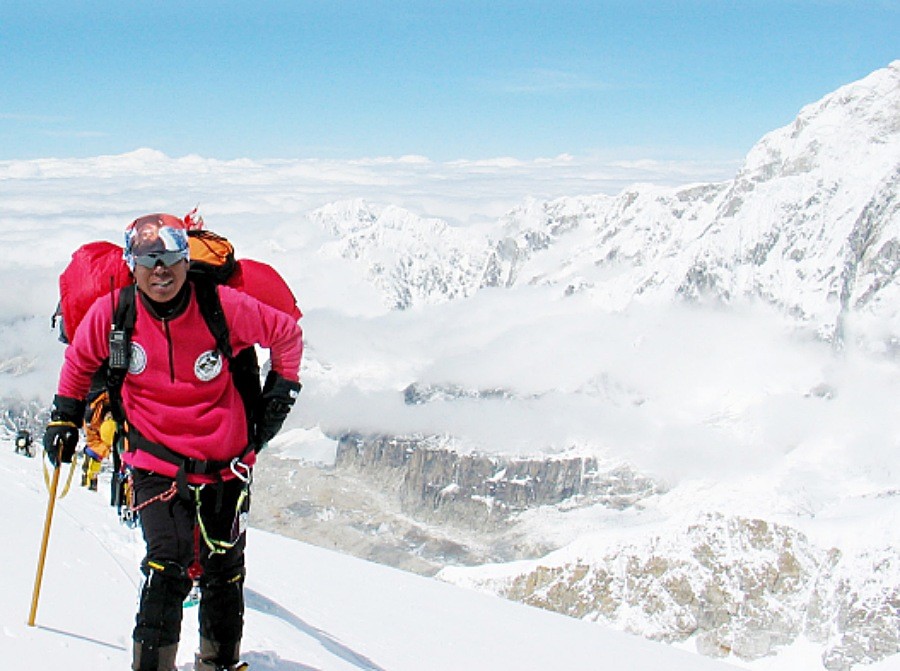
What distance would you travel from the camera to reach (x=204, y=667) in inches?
271

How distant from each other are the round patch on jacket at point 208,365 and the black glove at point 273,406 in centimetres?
54

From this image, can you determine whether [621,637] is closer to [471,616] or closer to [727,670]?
[727,670]

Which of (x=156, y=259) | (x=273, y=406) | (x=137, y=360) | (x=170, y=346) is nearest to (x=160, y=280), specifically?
(x=156, y=259)

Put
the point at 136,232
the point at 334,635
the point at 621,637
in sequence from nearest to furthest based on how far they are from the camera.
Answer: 1. the point at 136,232
2. the point at 334,635
3. the point at 621,637

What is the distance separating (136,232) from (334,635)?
7170mm

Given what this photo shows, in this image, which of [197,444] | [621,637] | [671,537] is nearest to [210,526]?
[197,444]

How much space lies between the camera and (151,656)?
6.33 metres

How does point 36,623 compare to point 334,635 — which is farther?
point 334,635

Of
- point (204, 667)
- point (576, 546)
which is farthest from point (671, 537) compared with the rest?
point (204, 667)

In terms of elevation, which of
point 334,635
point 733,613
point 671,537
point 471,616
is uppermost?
point 334,635

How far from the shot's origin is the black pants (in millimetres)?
6410

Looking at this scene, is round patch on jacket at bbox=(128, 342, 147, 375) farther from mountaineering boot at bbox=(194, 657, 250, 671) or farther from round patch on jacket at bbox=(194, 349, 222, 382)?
mountaineering boot at bbox=(194, 657, 250, 671)

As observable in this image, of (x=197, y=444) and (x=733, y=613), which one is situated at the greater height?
(x=197, y=444)

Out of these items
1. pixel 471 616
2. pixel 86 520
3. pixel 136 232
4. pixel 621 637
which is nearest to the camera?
pixel 136 232
